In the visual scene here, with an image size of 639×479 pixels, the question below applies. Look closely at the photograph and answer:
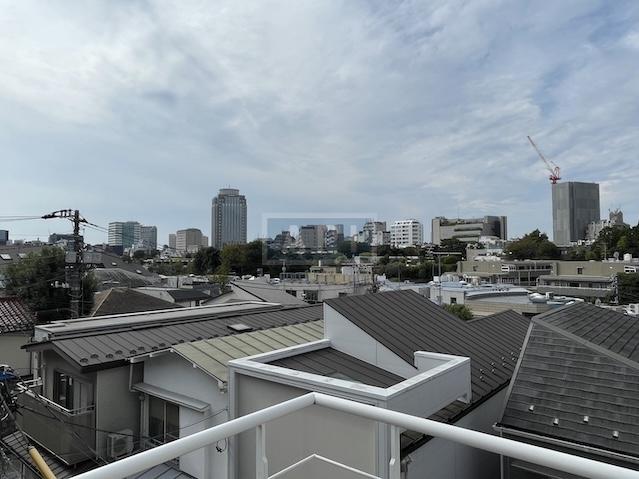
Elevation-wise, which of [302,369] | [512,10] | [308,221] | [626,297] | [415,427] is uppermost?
[512,10]

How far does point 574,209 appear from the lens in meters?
86.3

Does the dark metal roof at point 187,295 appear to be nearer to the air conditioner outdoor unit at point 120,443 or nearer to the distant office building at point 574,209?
the air conditioner outdoor unit at point 120,443

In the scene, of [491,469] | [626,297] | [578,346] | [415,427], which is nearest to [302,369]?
[491,469]

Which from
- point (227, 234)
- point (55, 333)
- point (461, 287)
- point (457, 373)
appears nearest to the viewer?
point (457, 373)

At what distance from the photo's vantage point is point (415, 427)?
0.98 metres

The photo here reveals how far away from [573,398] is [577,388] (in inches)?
5.0

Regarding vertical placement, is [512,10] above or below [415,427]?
above

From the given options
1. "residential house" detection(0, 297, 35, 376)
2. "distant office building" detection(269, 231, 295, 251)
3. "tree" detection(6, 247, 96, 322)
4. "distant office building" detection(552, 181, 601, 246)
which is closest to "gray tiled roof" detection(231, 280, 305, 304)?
"tree" detection(6, 247, 96, 322)

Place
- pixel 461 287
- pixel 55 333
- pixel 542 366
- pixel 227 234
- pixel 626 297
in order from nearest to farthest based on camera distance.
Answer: pixel 542 366, pixel 55 333, pixel 461 287, pixel 626 297, pixel 227 234

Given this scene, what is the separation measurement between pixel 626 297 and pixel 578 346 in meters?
28.3

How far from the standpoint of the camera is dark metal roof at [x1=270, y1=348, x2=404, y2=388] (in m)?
4.02

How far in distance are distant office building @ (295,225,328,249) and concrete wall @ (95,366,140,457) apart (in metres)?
16.5

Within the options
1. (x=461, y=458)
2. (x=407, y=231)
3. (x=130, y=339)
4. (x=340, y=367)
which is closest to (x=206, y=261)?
(x=130, y=339)

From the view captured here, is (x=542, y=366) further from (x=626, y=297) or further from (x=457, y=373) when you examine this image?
(x=626, y=297)
